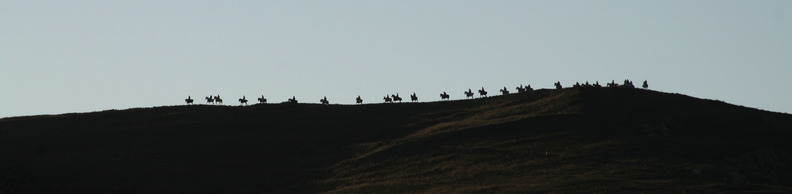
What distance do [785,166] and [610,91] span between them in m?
31.5

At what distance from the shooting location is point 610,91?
4222 inches

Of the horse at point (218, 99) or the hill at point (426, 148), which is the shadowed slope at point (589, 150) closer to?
the hill at point (426, 148)

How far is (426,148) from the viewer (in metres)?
90.8

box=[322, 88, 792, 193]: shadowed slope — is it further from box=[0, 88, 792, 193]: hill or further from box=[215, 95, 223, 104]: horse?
box=[215, 95, 223, 104]: horse

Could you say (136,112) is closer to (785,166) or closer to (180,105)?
(180,105)

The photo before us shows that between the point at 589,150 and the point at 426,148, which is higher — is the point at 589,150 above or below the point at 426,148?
below

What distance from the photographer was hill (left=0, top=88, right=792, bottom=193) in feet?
246

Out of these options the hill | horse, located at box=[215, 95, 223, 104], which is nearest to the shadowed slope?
the hill

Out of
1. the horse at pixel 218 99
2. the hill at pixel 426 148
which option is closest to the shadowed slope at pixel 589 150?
the hill at pixel 426 148

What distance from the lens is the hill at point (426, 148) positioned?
7488 centimetres

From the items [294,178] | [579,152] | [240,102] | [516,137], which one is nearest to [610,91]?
[516,137]

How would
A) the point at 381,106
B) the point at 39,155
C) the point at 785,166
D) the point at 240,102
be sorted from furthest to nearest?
the point at 240,102 → the point at 381,106 → the point at 39,155 → the point at 785,166

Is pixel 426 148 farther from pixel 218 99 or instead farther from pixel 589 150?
pixel 218 99

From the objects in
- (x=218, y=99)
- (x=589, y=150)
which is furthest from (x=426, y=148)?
(x=218, y=99)
